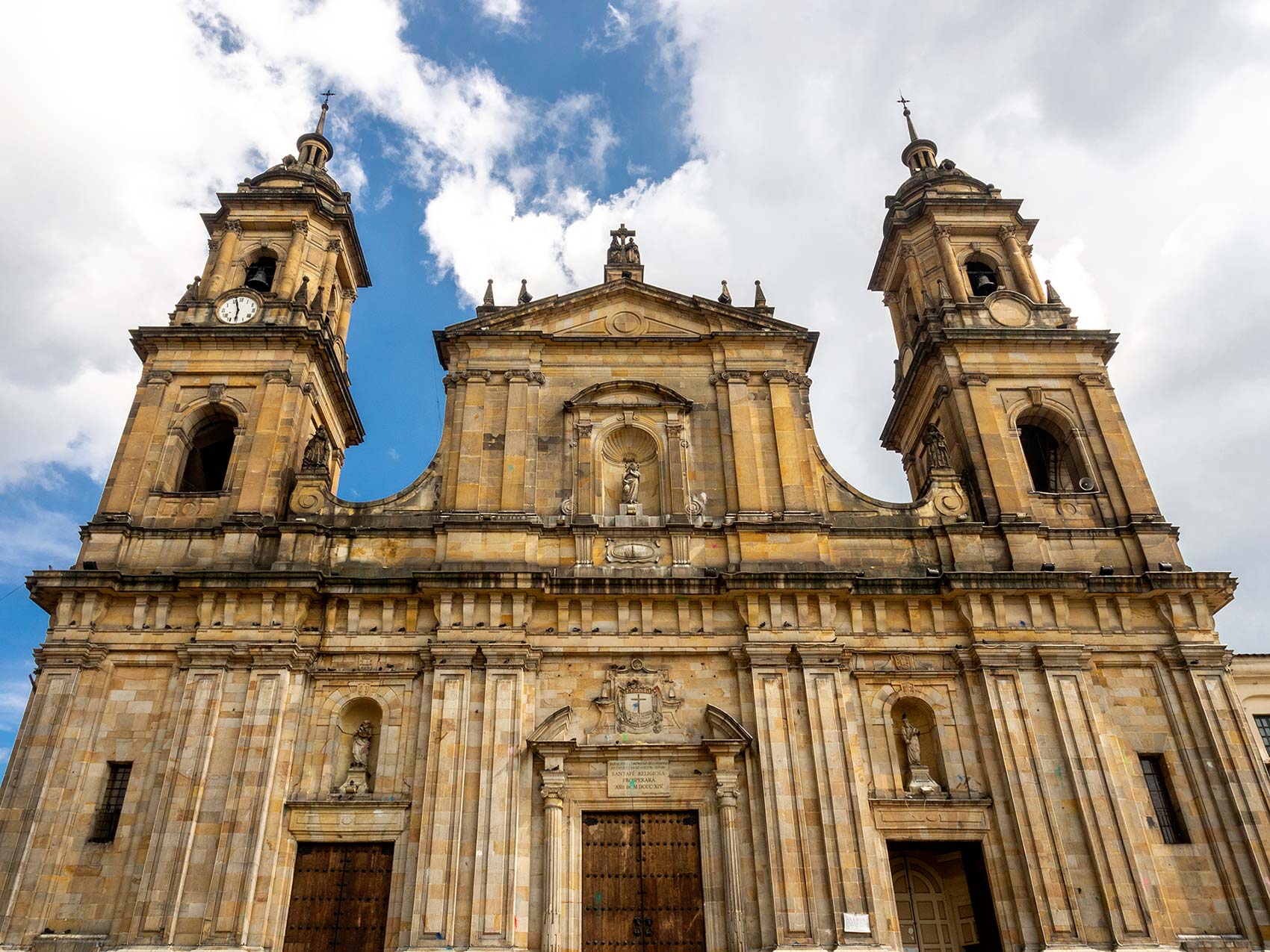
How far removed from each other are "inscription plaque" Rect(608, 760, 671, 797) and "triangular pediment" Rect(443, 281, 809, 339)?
1027 centimetres

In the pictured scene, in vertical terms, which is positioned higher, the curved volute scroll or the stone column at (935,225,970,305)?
the stone column at (935,225,970,305)

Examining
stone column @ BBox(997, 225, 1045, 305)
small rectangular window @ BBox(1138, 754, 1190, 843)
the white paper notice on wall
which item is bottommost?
the white paper notice on wall

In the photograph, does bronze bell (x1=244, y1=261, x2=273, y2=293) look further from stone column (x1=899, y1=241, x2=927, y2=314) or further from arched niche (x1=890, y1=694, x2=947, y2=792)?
arched niche (x1=890, y1=694, x2=947, y2=792)

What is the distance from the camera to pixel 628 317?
2350 centimetres

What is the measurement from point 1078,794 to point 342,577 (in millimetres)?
15091

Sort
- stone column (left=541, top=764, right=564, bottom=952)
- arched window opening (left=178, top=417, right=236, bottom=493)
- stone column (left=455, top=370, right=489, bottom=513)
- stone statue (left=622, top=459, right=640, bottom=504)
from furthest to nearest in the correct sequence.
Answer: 1. arched window opening (left=178, top=417, right=236, bottom=493)
2. stone statue (left=622, top=459, right=640, bottom=504)
3. stone column (left=455, top=370, right=489, bottom=513)
4. stone column (left=541, top=764, right=564, bottom=952)

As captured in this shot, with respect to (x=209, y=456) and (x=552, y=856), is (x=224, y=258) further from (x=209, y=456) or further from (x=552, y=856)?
(x=552, y=856)

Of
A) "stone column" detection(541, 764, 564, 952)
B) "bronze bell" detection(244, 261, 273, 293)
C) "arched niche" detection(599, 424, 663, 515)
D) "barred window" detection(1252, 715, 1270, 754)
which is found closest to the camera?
"stone column" detection(541, 764, 564, 952)

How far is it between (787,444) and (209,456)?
14.8 metres

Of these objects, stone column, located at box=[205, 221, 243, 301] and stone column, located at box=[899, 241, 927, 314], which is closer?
stone column, located at box=[205, 221, 243, 301]

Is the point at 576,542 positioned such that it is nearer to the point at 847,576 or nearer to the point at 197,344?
the point at 847,576

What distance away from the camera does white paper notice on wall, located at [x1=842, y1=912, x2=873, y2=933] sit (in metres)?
16.0

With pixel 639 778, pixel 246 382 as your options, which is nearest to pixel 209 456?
pixel 246 382

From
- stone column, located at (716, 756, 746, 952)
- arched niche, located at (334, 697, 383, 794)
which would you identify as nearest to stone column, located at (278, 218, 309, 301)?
arched niche, located at (334, 697, 383, 794)
